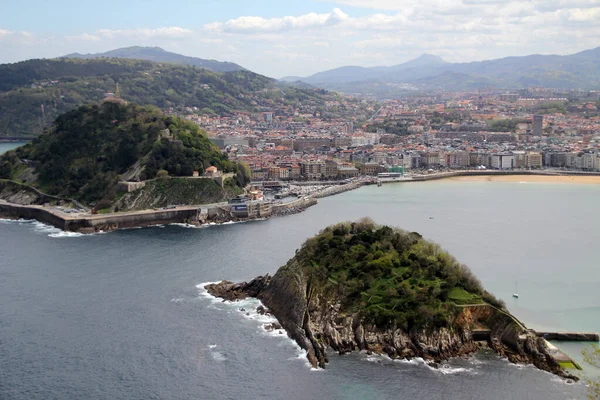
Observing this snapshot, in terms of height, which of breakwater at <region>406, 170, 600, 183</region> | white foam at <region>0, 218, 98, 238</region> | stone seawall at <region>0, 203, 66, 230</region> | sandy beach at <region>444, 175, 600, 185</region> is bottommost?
sandy beach at <region>444, 175, 600, 185</region>

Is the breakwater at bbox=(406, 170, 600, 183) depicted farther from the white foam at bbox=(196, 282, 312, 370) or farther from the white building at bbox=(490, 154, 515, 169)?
the white foam at bbox=(196, 282, 312, 370)

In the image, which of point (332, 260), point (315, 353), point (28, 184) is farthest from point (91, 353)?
point (28, 184)

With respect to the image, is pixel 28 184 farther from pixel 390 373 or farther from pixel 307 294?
pixel 390 373

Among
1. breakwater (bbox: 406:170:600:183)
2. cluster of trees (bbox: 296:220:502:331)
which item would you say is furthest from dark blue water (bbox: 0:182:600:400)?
breakwater (bbox: 406:170:600:183)

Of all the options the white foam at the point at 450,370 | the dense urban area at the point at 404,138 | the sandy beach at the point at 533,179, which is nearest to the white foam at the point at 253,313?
the white foam at the point at 450,370

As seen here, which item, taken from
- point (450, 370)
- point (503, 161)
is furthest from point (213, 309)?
point (503, 161)

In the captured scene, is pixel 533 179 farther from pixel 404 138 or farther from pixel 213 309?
pixel 213 309
